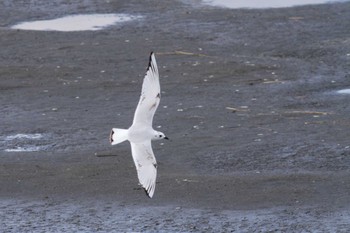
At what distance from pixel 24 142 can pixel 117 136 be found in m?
3.48

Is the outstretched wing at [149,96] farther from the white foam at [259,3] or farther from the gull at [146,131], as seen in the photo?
the white foam at [259,3]

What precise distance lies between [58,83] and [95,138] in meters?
2.61

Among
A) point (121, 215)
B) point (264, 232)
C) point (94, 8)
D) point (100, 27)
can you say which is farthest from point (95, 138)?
point (94, 8)

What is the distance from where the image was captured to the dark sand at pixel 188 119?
10.5 meters

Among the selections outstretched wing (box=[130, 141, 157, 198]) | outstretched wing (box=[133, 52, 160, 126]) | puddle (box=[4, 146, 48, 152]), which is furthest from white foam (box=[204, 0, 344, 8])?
outstretched wing (box=[130, 141, 157, 198])

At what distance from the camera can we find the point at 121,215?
1038 cm

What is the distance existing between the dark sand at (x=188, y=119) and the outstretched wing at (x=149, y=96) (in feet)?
3.26

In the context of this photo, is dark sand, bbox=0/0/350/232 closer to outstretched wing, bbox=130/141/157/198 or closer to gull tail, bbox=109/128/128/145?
outstretched wing, bbox=130/141/157/198

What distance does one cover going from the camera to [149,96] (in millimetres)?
9617

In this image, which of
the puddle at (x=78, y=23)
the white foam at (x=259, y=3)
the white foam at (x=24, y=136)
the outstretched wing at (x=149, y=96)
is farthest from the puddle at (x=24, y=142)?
the white foam at (x=259, y=3)

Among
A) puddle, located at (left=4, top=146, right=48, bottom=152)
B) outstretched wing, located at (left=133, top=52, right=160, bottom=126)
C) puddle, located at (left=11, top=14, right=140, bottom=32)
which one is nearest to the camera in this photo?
outstretched wing, located at (left=133, top=52, right=160, bottom=126)

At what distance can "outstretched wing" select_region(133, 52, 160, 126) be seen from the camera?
31.4 ft

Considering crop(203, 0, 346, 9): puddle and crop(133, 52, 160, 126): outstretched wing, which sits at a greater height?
crop(133, 52, 160, 126): outstretched wing

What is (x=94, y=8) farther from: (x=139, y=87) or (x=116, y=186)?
(x=116, y=186)
